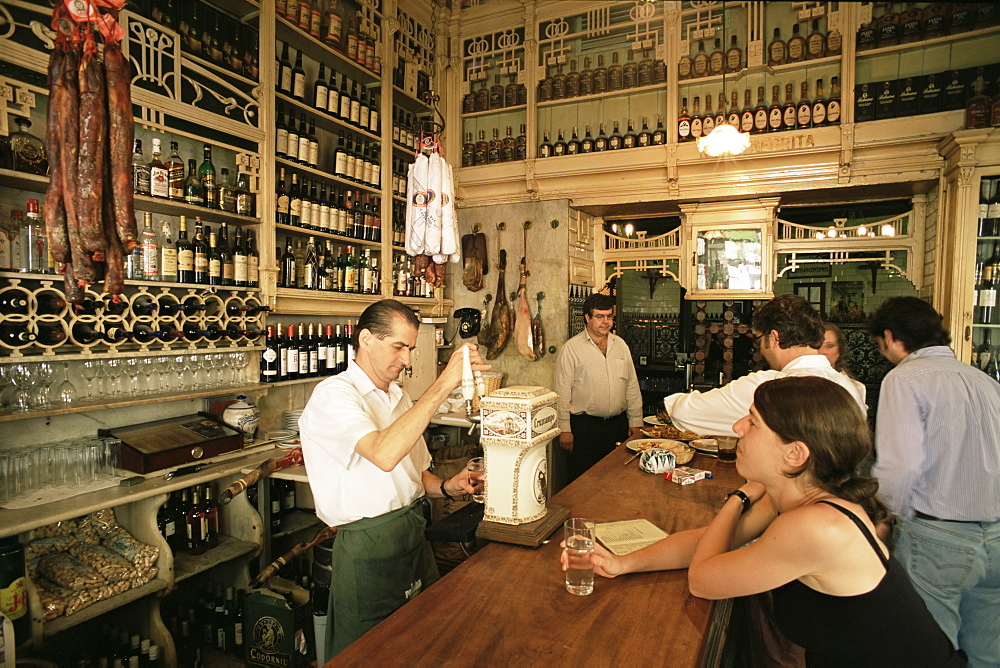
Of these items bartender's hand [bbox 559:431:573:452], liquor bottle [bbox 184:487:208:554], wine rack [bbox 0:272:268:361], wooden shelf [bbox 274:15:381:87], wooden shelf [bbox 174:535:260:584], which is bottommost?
wooden shelf [bbox 174:535:260:584]

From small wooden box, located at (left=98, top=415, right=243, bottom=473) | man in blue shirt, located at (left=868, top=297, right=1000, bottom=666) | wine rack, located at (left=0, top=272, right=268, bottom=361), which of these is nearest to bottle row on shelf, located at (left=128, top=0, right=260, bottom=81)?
wine rack, located at (left=0, top=272, right=268, bottom=361)

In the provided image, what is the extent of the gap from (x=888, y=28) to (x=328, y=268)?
468cm

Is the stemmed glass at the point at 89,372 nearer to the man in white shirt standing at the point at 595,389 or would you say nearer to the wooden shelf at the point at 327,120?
the wooden shelf at the point at 327,120

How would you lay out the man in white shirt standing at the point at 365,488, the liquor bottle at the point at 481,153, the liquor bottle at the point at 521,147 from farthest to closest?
1. the liquor bottle at the point at 481,153
2. the liquor bottle at the point at 521,147
3. the man in white shirt standing at the point at 365,488

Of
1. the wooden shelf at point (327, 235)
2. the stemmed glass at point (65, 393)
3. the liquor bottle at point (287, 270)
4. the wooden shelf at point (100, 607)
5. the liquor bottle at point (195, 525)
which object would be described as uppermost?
the wooden shelf at point (327, 235)

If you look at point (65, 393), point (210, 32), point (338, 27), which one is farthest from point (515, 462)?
point (338, 27)

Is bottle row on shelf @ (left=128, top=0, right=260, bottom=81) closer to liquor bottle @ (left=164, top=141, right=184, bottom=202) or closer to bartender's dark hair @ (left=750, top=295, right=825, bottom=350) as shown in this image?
liquor bottle @ (left=164, top=141, right=184, bottom=202)

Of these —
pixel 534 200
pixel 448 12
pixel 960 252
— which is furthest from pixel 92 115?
pixel 960 252

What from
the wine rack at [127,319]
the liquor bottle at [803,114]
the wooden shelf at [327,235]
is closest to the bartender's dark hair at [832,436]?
the wine rack at [127,319]

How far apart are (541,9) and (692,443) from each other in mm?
4341

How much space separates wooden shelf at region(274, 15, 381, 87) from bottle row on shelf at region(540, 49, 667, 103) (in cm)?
170

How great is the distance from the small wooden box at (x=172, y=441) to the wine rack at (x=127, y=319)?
42 cm

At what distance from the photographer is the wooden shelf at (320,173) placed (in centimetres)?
379

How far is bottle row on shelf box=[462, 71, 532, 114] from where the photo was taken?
18.1ft
